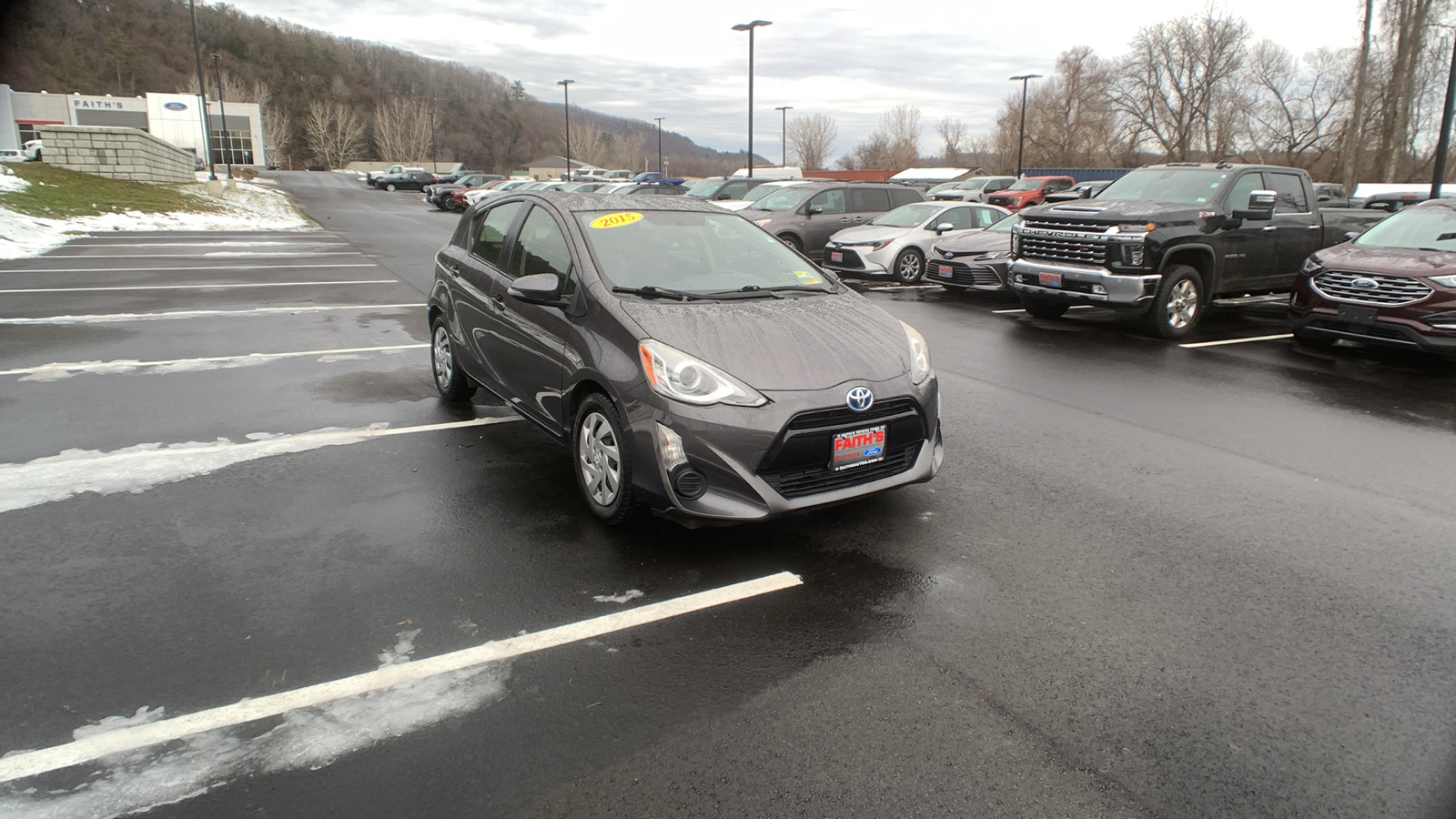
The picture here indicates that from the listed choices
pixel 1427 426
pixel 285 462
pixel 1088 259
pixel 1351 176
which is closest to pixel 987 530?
pixel 285 462

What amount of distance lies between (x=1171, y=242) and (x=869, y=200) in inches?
337

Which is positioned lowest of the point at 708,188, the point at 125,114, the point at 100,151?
the point at 708,188

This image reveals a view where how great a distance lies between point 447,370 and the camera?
6.66 meters

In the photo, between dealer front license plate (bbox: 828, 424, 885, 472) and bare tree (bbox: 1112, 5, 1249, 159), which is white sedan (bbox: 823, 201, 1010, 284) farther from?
bare tree (bbox: 1112, 5, 1249, 159)

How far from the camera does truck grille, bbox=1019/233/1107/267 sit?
9938 mm

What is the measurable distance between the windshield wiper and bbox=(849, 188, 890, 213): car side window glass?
13480mm

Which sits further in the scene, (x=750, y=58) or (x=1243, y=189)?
(x=750, y=58)

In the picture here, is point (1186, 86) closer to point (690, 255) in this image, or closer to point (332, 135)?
point (690, 255)

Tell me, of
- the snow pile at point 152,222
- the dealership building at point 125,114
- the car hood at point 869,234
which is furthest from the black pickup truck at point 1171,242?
the dealership building at point 125,114

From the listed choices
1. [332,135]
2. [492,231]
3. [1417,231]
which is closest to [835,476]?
[492,231]

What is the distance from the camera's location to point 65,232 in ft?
65.1

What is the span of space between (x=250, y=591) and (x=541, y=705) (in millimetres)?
1637

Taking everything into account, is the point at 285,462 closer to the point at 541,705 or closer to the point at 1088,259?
the point at 541,705

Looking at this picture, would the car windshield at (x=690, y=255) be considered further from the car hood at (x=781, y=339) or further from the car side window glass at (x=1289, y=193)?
the car side window glass at (x=1289, y=193)
